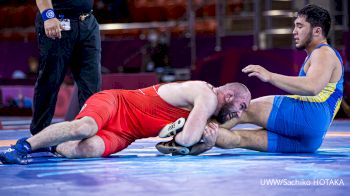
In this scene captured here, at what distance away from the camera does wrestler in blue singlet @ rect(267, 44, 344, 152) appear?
4.29 m

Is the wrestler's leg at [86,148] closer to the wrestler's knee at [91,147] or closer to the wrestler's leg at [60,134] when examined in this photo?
the wrestler's knee at [91,147]

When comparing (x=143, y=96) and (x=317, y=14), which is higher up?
(x=317, y=14)

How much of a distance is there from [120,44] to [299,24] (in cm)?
661

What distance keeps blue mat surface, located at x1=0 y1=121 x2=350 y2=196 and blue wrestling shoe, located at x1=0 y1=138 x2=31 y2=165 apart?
0.23 ft

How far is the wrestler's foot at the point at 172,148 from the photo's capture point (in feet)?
13.6

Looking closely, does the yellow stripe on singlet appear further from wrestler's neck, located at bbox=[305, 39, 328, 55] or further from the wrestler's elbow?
the wrestler's elbow

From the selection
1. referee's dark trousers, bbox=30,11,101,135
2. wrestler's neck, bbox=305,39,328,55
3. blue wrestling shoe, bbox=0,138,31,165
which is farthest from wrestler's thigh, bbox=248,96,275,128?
blue wrestling shoe, bbox=0,138,31,165

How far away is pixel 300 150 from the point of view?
4.40 meters

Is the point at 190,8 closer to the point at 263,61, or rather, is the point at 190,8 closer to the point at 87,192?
the point at 263,61

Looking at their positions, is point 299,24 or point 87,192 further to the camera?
point 299,24

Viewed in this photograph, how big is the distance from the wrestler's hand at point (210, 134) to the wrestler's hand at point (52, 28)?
117cm

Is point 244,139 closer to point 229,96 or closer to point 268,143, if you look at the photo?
point 268,143

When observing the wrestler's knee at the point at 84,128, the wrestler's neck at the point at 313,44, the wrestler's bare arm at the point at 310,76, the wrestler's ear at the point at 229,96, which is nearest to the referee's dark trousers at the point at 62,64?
the wrestler's knee at the point at 84,128

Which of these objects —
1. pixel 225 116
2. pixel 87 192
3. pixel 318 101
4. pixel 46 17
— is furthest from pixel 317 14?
pixel 87 192
